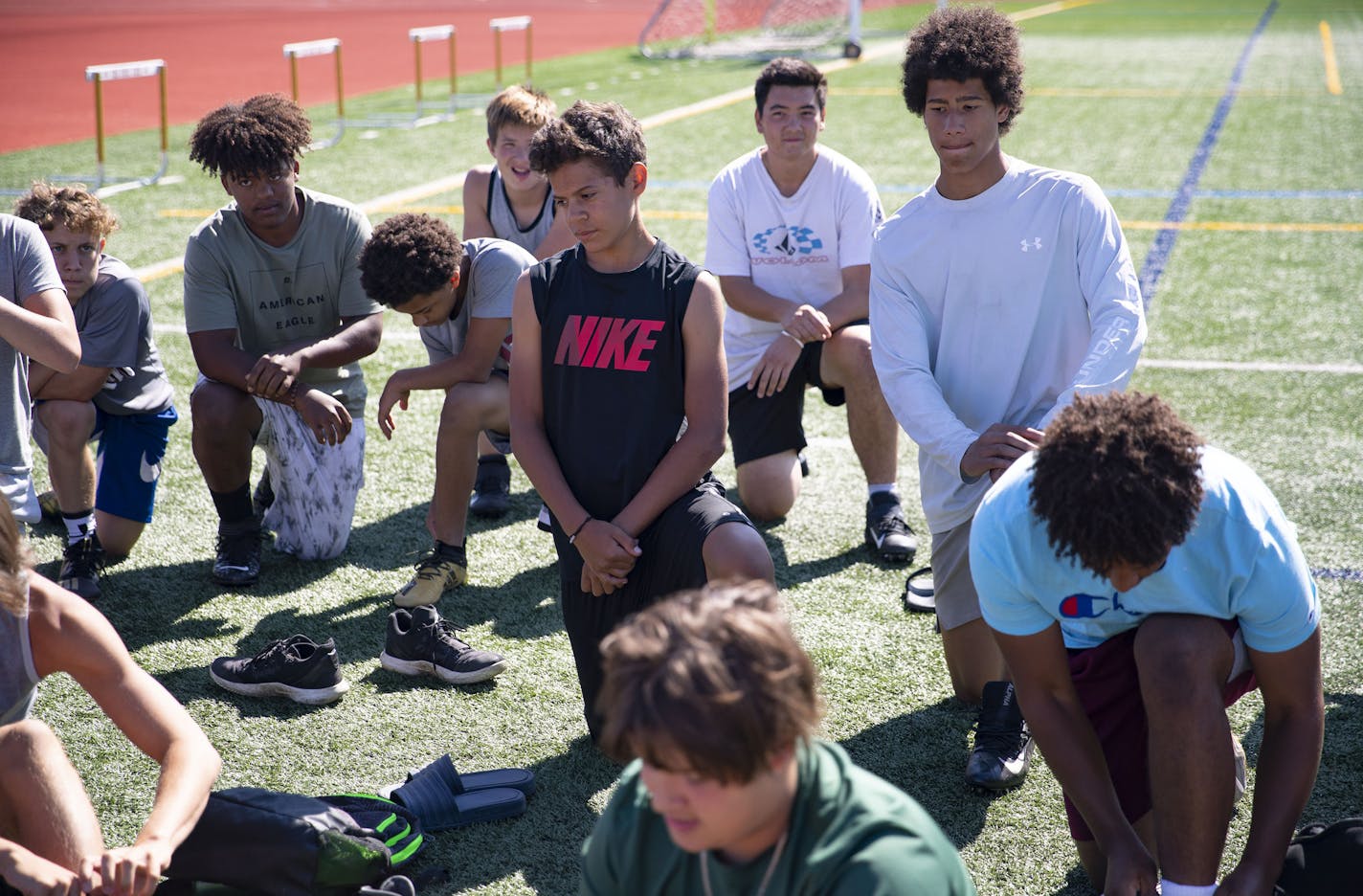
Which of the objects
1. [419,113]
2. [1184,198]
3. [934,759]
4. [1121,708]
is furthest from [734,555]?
[419,113]

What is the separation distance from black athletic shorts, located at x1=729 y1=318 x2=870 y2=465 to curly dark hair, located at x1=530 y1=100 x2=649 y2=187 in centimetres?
171

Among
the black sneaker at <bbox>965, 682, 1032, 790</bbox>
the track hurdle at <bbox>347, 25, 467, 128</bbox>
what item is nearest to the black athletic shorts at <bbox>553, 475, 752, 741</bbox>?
the black sneaker at <bbox>965, 682, 1032, 790</bbox>

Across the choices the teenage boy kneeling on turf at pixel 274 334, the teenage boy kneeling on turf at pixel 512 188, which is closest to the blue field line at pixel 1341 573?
the teenage boy kneeling on turf at pixel 512 188

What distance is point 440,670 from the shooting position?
12.9ft

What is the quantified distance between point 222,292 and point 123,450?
0.65m

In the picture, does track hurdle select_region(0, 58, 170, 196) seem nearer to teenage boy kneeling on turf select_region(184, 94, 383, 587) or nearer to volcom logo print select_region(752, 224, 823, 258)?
teenage boy kneeling on turf select_region(184, 94, 383, 587)

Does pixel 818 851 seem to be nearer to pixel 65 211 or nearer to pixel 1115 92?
pixel 65 211

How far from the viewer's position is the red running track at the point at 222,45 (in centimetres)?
1761

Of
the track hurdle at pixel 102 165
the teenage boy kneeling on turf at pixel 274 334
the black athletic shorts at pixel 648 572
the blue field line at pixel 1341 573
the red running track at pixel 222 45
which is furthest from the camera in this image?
the red running track at pixel 222 45

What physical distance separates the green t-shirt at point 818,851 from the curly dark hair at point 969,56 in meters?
2.38

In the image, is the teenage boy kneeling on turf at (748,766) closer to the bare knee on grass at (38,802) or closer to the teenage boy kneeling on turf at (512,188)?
the bare knee on grass at (38,802)

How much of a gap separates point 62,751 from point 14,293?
1.91m

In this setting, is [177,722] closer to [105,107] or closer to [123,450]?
[123,450]

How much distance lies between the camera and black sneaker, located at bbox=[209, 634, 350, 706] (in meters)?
3.81
